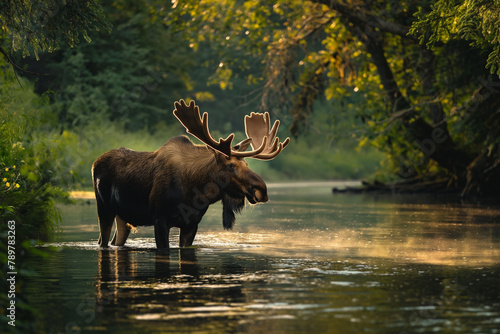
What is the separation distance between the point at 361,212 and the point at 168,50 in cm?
3099

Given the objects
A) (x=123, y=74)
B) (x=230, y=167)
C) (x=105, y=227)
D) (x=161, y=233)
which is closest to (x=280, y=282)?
(x=230, y=167)

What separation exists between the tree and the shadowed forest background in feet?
0.17

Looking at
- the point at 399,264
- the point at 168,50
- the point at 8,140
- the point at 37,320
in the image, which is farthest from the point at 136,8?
the point at 37,320

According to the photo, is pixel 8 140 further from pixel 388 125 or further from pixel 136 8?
pixel 136 8

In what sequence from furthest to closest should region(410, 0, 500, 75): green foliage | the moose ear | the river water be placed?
region(410, 0, 500, 75): green foliage
the moose ear
the river water

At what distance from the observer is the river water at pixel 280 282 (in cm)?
795

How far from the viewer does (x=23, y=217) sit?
15.4 meters

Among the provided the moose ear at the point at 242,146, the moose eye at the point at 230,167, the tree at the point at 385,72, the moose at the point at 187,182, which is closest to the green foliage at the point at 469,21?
the moose at the point at 187,182

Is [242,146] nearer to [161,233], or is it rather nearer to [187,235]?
[187,235]

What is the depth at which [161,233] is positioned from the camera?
550 inches

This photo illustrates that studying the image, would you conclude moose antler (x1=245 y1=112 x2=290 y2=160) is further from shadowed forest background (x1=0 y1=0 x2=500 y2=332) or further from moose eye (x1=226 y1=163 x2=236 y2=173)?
shadowed forest background (x1=0 y1=0 x2=500 y2=332)

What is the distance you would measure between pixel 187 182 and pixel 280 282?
159 inches

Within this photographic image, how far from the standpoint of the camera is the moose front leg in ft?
45.8

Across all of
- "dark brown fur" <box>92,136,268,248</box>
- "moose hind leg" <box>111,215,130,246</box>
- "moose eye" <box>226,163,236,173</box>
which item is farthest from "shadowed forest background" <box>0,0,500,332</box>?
"moose eye" <box>226,163,236,173</box>
